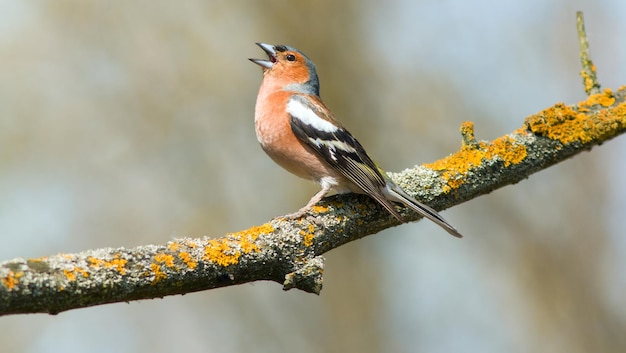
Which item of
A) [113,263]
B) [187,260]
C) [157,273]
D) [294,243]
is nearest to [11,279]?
[113,263]

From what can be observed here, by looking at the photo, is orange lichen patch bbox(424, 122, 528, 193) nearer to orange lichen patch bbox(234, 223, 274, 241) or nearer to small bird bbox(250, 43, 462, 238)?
small bird bbox(250, 43, 462, 238)

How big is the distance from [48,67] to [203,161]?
319 centimetres

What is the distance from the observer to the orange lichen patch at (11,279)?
2.83 meters

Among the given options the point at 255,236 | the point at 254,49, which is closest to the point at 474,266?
the point at 254,49

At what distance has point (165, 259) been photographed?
3.40m

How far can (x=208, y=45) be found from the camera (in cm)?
1127

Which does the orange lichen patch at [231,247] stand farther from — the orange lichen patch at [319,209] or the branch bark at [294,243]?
the orange lichen patch at [319,209]

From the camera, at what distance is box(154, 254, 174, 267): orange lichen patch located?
3.38 metres

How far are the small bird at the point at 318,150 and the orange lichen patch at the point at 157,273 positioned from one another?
1.80 m

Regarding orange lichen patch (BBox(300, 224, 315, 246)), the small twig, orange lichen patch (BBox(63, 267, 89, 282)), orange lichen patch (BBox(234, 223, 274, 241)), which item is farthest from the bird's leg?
the small twig

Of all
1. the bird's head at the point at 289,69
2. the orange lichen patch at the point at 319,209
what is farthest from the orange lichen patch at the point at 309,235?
the bird's head at the point at 289,69

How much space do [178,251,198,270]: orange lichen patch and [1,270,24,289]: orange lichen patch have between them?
813 mm

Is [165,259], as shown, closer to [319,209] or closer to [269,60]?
[319,209]

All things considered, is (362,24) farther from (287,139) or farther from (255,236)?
(255,236)
